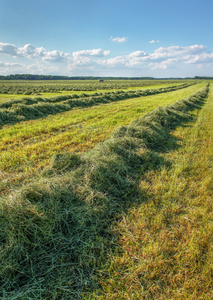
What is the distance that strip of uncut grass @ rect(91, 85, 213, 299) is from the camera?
1725mm

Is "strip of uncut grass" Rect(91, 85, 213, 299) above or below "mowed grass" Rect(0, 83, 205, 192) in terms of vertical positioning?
below

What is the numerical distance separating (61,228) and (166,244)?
150 centimetres

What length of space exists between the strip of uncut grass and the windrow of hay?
25 cm

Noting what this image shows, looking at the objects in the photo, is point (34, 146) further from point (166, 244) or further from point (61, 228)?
point (166, 244)

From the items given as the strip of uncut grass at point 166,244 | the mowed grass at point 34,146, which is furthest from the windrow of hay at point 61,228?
the mowed grass at point 34,146

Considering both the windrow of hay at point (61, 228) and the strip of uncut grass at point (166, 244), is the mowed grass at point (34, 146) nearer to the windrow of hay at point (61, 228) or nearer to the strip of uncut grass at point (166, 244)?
the windrow of hay at point (61, 228)

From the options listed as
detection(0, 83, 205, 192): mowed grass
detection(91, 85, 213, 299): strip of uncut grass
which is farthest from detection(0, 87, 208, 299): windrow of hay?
detection(0, 83, 205, 192): mowed grass

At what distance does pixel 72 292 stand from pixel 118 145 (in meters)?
3.54

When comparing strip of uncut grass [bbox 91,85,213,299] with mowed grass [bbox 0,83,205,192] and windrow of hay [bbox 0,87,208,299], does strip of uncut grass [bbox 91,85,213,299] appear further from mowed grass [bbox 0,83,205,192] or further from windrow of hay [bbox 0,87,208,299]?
mowed grass [bbox 0,83,205,192]

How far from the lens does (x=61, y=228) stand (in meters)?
2.35

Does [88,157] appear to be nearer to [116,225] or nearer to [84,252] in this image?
[116,225]

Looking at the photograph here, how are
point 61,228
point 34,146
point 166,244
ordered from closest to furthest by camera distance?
1. point 166,244
2. point 61,228
3. point 34,146

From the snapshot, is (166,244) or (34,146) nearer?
(166,244)

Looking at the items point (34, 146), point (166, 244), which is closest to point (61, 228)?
point (166, 244)
